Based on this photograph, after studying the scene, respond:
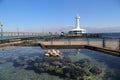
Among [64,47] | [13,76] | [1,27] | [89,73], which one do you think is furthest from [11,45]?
[89,73]

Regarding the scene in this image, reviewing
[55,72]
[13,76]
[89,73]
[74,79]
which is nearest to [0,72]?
[13,76]

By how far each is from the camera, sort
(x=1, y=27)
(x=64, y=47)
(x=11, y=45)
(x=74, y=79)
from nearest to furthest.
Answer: (x=74, y=79) → (x=64, y=47) → (x=11, y=45) → (x=1, y=27)

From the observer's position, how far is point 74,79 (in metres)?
12.4

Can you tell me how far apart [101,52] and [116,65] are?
251 inches

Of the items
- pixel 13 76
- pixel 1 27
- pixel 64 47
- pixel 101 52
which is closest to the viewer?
pixel 13 76

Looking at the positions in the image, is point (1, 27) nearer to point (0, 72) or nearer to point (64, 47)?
point (64, 47)

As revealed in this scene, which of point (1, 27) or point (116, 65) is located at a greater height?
point (1, 27)

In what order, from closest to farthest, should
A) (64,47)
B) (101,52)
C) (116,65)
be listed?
(116,65), (101,52), (64,47)

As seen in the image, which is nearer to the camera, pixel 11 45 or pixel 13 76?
pixel 13 76

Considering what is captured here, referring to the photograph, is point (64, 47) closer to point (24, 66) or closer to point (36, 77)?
point (24, 66)

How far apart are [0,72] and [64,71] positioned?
5.16 m

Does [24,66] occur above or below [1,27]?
below

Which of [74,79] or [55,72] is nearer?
[74,79]

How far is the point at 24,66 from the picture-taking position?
1655 cm
